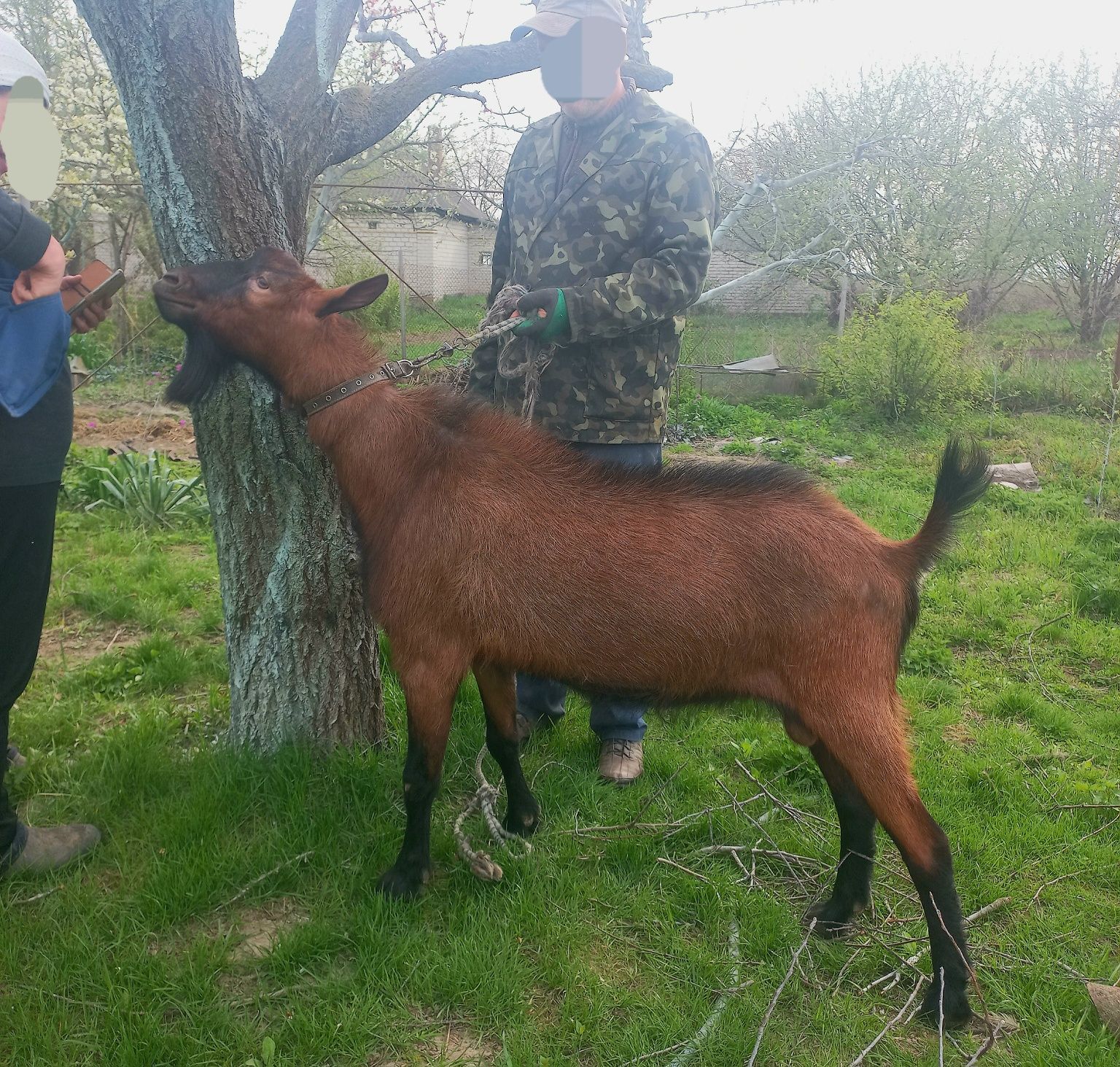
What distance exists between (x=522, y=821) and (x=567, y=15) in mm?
2789

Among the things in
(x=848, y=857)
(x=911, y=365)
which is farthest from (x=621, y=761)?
(x=911, y=365)

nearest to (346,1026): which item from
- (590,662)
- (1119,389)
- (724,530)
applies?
(590,662)

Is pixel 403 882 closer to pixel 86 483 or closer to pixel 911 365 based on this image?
pixel 86 483

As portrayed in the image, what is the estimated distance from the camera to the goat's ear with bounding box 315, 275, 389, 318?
2480 mm

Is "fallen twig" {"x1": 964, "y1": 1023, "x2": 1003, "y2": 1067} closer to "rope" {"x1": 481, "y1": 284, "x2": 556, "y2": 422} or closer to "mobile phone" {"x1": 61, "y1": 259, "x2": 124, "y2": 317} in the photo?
"rope" {"x1": 481, "y1": 284, "x2": 556, "y2": 422}

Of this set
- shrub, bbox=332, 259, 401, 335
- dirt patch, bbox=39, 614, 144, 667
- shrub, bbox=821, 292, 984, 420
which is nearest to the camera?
dirt patch, bbox=39, 614, 144, 667

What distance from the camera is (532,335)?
292 cm

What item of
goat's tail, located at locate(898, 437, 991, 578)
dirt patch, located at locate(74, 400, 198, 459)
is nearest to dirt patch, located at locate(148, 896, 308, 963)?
goat's tail, located at locate(898, 437, 991, 578)

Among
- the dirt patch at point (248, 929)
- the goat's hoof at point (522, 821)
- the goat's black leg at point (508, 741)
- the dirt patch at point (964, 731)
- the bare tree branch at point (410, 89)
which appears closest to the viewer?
the dirt patch at point (248, 929)

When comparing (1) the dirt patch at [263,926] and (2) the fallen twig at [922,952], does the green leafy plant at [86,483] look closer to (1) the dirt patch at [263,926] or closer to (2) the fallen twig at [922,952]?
(1) the dirt patch at [263,926]

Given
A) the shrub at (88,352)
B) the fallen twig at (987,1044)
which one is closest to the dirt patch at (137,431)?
the shrub at (88,352)

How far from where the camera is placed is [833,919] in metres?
2.58

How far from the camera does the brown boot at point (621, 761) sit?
329cm

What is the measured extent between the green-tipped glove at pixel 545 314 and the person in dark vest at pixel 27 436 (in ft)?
4.42
